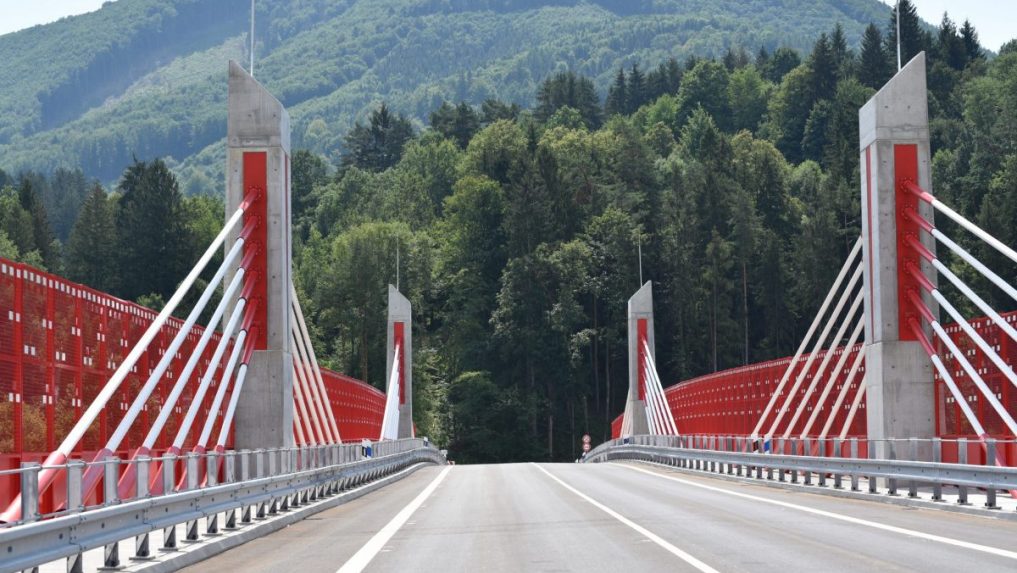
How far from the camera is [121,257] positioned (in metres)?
127

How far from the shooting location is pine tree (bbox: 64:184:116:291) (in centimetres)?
13050

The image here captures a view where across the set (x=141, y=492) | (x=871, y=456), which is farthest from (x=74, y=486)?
(x=871, y=456)

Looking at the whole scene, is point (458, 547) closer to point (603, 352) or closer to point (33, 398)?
point (33, 398)

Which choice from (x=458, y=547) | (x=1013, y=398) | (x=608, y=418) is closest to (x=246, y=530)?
(x=458, y=547)

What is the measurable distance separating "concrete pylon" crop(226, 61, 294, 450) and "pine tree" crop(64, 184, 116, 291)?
97.3 meters

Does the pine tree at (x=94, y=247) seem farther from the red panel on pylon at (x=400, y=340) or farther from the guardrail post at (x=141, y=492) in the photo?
the guardrail post at (x=141, y=492)

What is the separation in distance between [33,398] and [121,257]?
112m

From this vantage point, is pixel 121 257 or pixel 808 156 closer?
pixel 121 257

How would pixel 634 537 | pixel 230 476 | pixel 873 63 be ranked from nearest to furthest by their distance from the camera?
1. pixel 634 537
2. pixel 230 476
3. pixel 873 63

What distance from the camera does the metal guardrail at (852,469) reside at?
2288cm

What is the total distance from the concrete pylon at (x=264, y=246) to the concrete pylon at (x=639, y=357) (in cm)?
4579

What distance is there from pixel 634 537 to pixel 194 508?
5275 mm

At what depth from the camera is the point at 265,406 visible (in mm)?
31578

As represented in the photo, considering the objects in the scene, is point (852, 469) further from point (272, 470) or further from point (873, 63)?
point (873, 63)
